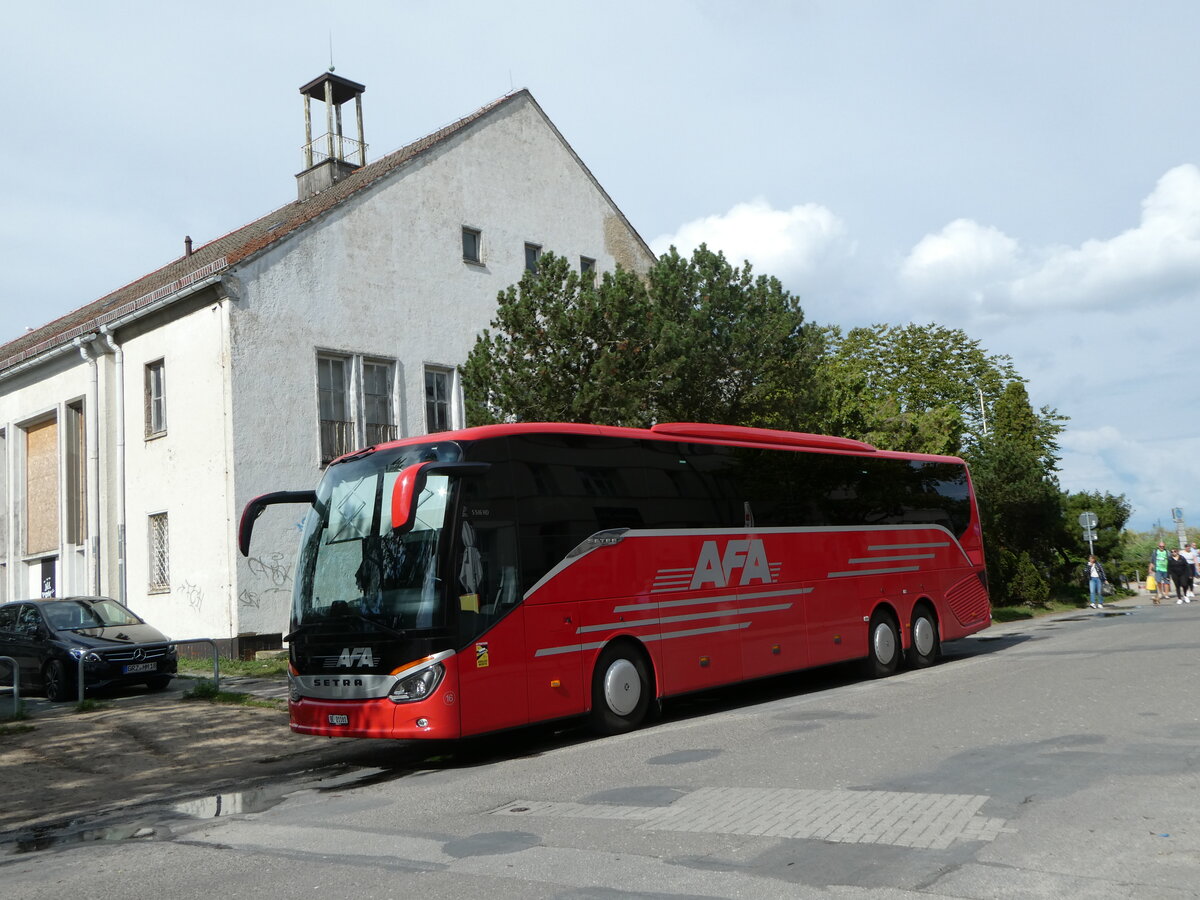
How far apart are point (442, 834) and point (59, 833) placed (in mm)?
3418

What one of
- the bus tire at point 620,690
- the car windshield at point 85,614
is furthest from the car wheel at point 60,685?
the bus tire at point 620,690

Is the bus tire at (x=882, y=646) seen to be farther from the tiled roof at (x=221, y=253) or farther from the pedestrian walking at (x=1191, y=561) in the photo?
the pedestrian walking at (x=1191, y=561)

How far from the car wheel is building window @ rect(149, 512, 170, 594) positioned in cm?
566

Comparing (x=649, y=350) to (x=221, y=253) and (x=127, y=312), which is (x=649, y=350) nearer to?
(x=127, y=312)

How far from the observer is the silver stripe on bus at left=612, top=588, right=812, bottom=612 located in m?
11.9

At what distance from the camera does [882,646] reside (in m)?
16.1

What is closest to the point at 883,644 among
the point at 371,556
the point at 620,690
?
the point at 620,690

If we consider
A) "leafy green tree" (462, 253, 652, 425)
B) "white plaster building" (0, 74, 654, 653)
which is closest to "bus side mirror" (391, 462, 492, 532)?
"leafy green tree" (462, 253, 652, 425)

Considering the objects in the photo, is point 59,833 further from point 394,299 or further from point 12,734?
point 394,299

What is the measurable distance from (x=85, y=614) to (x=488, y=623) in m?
10.4

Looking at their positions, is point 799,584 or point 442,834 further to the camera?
point 799,584

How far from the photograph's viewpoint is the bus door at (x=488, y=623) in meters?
10.1

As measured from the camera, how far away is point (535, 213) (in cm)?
2831

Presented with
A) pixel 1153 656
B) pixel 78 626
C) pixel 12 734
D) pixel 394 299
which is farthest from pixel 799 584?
pixel 394 299
